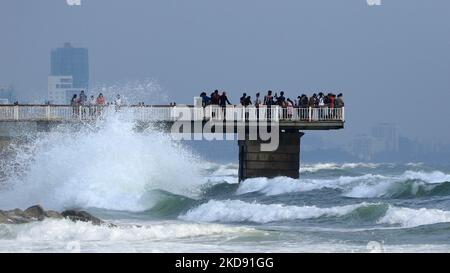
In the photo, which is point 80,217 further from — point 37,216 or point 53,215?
point 37,216

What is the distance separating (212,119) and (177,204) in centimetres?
671

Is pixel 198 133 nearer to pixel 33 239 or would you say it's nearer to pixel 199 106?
pixel 199 106

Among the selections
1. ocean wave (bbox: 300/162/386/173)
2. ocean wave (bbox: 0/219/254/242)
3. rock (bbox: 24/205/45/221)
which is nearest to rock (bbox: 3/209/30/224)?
rock (bbox: 24/205/45/221)

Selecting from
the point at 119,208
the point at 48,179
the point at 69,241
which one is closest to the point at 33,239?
the point at 69,241

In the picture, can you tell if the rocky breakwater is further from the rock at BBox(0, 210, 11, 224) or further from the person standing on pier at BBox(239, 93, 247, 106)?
the person standing on pier at BBox(239, 93, 247, 106)

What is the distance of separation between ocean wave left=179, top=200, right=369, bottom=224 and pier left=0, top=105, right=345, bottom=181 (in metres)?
8.88

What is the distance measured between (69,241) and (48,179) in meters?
17.2

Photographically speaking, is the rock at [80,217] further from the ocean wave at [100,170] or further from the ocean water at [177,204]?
the ocean wave at [100,170]

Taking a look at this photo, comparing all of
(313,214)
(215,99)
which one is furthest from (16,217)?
(215,99)

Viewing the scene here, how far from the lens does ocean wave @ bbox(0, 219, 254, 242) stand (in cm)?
3052

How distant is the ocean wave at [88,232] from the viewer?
3052cm

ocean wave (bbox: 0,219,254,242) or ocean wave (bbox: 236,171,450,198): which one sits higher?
ocean wave (bbox: 0,219,254,242)

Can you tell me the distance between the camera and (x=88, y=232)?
31.0 meters

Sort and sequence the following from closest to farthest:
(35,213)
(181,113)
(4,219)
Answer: (4,219) → (35,213) → (181,113)
